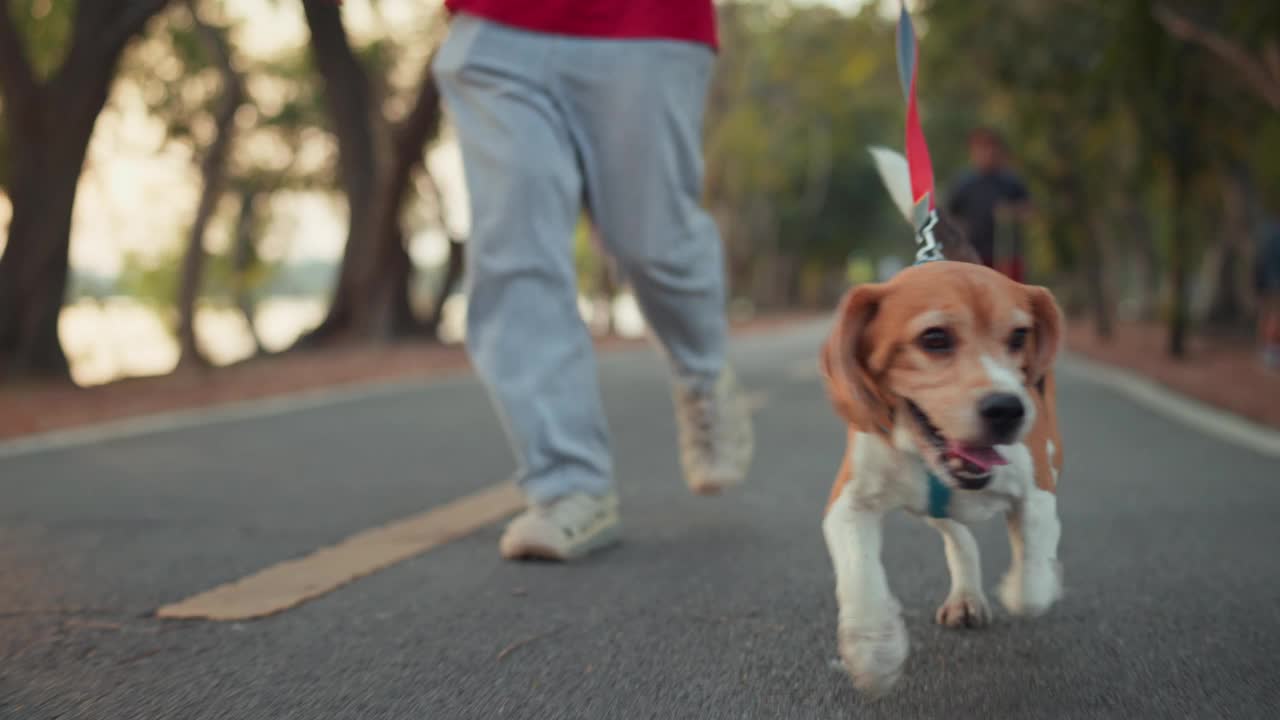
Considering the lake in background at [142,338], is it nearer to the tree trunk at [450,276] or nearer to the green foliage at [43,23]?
the tree trunk at [450,276]

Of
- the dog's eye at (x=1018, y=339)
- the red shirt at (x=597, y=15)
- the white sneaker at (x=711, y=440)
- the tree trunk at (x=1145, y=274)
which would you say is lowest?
the tree trunk at (x=1145, y=274)

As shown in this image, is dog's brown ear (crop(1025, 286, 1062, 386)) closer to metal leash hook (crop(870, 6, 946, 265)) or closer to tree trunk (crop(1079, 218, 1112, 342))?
metal leash hook (crop(870, 6, 946, 265))

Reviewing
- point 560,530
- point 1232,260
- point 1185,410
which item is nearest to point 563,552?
point 560,530

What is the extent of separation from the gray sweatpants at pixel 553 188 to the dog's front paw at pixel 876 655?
1569 millimetres

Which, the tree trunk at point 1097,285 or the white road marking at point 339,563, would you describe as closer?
the white road marking at point 339,563

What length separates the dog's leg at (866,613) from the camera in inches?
98.3

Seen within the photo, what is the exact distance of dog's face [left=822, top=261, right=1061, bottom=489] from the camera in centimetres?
239

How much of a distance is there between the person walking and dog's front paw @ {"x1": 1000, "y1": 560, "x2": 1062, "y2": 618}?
4.76 ft

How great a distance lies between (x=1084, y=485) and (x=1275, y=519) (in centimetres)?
92

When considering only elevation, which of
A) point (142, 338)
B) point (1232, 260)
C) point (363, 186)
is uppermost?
point (363, 186)

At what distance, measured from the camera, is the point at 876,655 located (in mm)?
2492

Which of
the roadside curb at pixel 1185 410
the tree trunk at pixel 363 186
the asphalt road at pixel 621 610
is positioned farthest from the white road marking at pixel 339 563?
the tree trunk at pixel 363 186

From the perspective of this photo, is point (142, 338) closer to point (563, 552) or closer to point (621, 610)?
point (563, 552)

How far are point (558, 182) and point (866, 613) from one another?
1912 mm
